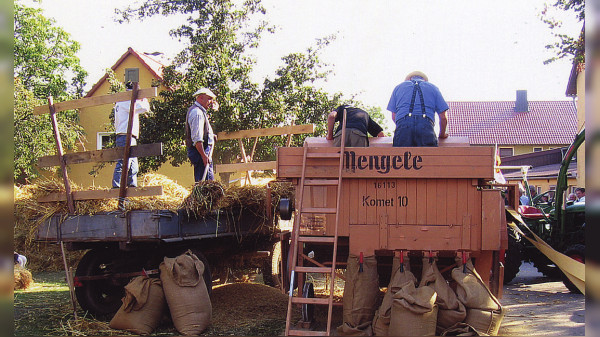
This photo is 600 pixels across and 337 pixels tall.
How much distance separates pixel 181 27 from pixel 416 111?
8744 millimetres

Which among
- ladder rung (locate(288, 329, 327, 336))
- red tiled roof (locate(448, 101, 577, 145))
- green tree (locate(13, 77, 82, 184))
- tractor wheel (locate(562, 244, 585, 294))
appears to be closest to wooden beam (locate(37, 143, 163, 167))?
ladder rung (locate(288, 329, 327, 336))

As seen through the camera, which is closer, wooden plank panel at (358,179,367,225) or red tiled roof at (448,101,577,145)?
wooden plank panel at (358,179,367,225)

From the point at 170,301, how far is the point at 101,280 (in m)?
1.58

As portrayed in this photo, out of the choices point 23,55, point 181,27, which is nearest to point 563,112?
point 23,55

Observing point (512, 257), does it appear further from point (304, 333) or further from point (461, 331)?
point (304, 333)

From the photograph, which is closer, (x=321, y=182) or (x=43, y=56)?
(x=321, y=182)

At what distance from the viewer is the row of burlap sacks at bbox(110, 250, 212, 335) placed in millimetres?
6715

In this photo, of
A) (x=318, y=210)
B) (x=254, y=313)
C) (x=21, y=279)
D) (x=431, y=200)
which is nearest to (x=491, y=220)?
(x=431, y=200)

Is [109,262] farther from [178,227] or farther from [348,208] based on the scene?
[348,208]

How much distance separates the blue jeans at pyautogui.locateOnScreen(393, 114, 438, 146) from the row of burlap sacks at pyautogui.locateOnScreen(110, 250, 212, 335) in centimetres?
271

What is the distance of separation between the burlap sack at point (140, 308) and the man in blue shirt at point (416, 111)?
3.19 m

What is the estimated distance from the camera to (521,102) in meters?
53.5

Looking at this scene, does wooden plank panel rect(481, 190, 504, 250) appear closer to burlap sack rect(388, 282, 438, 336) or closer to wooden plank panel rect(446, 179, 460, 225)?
wooden plank panel rect(446, 179, 460, 225)

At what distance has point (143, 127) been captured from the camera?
14.0 meters
